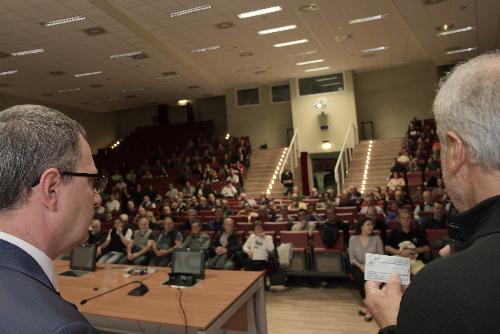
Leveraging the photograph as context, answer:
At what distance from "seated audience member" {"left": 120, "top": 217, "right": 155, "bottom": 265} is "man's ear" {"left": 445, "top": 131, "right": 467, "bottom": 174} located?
6532mm

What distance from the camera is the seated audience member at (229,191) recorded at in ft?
45.0

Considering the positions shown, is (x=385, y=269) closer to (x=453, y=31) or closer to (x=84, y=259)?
(x=84, y=259)

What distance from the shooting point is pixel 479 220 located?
0.82 m

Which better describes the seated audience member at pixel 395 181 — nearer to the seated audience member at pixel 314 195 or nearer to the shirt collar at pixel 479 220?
the seated audience member at pixel 314 195

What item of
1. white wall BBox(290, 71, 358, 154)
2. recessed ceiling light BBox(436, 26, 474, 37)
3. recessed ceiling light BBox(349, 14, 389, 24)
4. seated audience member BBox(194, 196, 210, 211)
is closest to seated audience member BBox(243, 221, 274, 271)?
seated audience member BBox(194, 196, 210, 211)

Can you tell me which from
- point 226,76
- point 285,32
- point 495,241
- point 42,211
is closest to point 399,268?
point 495,241

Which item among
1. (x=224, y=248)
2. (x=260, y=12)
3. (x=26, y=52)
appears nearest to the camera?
(x=224, y=248)

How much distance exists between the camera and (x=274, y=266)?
6.29 m

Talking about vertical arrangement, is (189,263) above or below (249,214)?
above

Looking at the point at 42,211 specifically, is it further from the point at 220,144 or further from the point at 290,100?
the point at 290,100

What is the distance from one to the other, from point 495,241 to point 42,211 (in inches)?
42.1

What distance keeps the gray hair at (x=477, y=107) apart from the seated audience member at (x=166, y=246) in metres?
6.23

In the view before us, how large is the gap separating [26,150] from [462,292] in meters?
1.04

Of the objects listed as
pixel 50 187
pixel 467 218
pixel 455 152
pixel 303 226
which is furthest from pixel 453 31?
pixel 50 187
